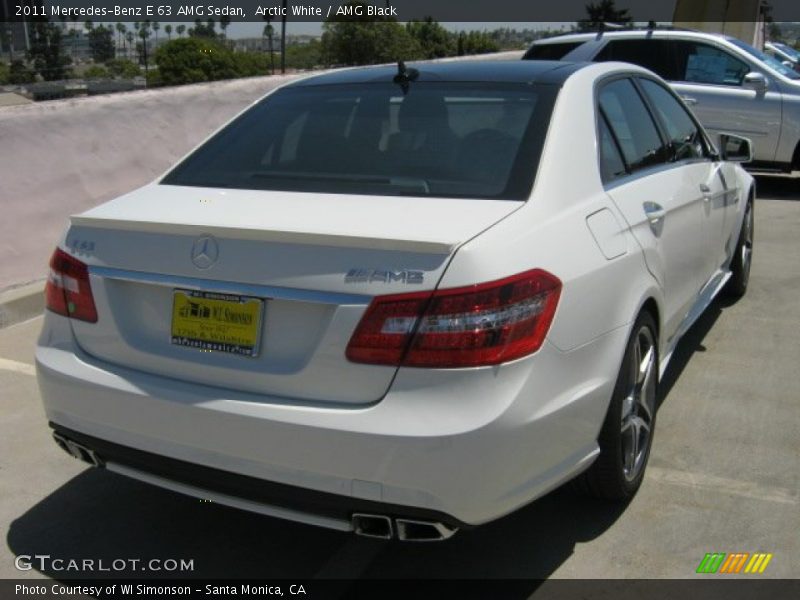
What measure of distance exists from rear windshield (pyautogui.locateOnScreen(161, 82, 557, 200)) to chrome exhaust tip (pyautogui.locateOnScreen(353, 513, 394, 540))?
1.04 meters

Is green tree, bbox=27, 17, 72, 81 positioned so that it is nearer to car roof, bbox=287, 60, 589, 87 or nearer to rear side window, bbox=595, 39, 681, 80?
rear side window, bbox=595, 39, 681, 80

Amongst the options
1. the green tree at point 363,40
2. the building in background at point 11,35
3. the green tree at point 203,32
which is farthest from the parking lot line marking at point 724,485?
the green tree at point 363,40

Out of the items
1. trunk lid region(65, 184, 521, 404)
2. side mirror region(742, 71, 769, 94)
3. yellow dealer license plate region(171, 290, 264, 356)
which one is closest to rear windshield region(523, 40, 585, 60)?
side mirror region(742, 71, 769, 94)

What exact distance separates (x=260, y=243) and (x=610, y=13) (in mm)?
41302

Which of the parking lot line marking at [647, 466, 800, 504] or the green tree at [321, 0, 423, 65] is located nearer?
the parking lot line marking at [647, 466, 800, 504]

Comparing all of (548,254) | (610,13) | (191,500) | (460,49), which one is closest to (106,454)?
(191,500)

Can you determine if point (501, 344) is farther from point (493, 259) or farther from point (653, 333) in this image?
point (653, 333)

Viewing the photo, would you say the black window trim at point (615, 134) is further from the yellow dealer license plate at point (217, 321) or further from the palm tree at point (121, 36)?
the palm tree at point (121, 36)

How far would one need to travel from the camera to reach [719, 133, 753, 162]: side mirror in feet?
17.3

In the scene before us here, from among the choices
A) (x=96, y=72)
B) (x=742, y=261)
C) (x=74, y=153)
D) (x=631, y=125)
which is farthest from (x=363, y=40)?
(x=631, y=125)

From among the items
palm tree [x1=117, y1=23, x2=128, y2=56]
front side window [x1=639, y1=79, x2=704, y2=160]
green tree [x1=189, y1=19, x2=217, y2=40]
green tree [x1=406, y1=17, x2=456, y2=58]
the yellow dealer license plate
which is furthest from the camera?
green tree [x1=406, y1=17, x2=456, y2=58]

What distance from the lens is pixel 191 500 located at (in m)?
3.57

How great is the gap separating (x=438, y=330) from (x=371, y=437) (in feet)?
1.13

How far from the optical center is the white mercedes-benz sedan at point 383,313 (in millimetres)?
2467
